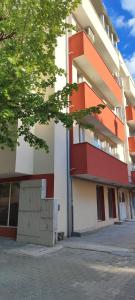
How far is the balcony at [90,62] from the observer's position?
13953 mm

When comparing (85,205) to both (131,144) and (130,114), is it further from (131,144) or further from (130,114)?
(130,114)

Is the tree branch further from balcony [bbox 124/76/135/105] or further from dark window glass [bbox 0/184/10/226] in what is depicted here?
balcony [bbox 124/76/135/105]

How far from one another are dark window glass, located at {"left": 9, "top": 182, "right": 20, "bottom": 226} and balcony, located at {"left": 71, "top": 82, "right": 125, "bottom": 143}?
493cm

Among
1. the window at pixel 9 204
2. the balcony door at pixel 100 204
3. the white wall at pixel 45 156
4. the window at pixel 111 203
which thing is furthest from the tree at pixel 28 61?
the window at pixel 111 203

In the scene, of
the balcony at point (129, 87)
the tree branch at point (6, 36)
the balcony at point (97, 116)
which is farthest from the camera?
Answer: the balcony at point (129, 87)

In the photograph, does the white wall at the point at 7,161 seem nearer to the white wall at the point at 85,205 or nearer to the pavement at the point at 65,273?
the pavement at the point at 65,273

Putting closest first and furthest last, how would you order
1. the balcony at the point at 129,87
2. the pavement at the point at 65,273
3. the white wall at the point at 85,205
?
the pavement at the point at 65,273
the white wall at the point at 85,205
the balcony at the point at 129,87

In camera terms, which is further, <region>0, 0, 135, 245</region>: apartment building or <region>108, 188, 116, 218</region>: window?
<region>108, 188, 116, 218</region>: window

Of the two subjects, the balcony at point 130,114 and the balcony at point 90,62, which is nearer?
the balcony at point 90,62

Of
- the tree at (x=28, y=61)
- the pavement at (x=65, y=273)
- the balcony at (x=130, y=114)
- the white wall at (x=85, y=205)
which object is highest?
the balcony at (x=130, y=114)

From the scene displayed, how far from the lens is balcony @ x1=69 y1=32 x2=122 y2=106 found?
13953 millimetres

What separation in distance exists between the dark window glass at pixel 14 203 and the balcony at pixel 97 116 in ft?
16.2

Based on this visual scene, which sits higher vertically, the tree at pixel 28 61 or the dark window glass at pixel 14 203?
the tree at pixel 28 61

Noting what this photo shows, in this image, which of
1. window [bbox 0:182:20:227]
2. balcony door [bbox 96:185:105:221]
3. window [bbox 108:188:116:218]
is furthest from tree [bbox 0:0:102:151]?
window [bbox 108:188:116:218]
